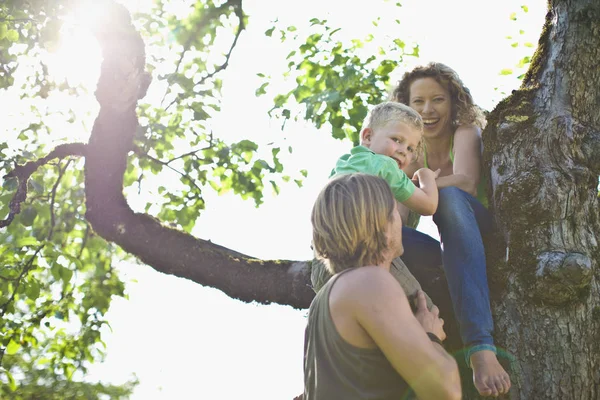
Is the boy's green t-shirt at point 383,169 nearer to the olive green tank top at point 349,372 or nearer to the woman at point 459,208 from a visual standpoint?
the woman at point 459,208

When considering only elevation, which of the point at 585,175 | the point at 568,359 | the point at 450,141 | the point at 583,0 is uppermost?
the point at 583,0

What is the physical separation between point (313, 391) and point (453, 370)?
454 millimetres

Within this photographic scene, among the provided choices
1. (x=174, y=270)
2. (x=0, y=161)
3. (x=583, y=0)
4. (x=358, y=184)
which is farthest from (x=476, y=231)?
(x=0, y=161)

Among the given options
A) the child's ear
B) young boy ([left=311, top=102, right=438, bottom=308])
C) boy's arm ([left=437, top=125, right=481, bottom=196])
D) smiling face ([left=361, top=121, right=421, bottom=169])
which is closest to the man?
young boy ([left=311, top=102, right=438, bottom=308])

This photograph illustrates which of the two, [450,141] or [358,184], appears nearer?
[358,184]

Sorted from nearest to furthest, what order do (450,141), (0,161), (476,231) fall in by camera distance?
(476,231)
(450,141)
(0,161)

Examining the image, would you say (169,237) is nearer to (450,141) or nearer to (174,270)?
(174,270)

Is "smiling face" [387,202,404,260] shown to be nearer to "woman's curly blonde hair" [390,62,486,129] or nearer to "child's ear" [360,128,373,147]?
"child's ear" [360,128,373,147]

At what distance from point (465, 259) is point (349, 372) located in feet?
3.39

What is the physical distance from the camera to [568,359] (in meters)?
2.88

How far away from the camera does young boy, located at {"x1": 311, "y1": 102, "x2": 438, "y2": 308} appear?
3.06 m

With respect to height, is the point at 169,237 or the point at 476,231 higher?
the point at 169,237

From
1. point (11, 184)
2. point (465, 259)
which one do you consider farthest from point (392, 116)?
point (11, 184)

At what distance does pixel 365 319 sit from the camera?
84.4 inches
